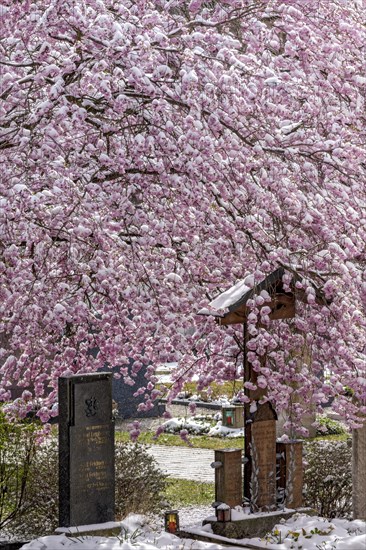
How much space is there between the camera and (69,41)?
10.4 m

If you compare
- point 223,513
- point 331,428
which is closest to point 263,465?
point 223,513

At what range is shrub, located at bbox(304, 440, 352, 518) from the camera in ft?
44.3

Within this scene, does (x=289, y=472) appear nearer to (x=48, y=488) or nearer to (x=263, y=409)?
(x=263, y=409)

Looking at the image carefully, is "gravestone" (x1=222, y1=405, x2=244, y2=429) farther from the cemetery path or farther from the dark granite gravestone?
the dark granite gravestone

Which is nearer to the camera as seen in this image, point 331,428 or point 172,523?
point 172,523

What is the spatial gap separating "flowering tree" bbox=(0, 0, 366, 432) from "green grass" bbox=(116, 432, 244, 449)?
9.26 m

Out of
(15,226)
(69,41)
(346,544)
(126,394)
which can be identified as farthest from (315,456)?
(126,394)

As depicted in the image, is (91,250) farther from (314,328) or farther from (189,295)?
(314,328)

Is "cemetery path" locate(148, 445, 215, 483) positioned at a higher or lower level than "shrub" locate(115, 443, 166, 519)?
lower

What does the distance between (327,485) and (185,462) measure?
647 cm

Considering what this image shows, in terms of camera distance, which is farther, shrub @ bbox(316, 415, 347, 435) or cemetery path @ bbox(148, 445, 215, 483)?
shrub @ bbox(316, 415, 347, 435)

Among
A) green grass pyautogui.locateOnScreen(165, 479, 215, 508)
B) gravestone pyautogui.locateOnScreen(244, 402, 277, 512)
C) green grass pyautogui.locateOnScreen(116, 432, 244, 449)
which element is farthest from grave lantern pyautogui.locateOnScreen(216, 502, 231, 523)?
green grass pyautogui.locateOnScreen(116, 432, 244, 449)

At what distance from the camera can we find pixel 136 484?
1341cm

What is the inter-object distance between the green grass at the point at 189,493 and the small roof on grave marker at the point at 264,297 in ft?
16.4
